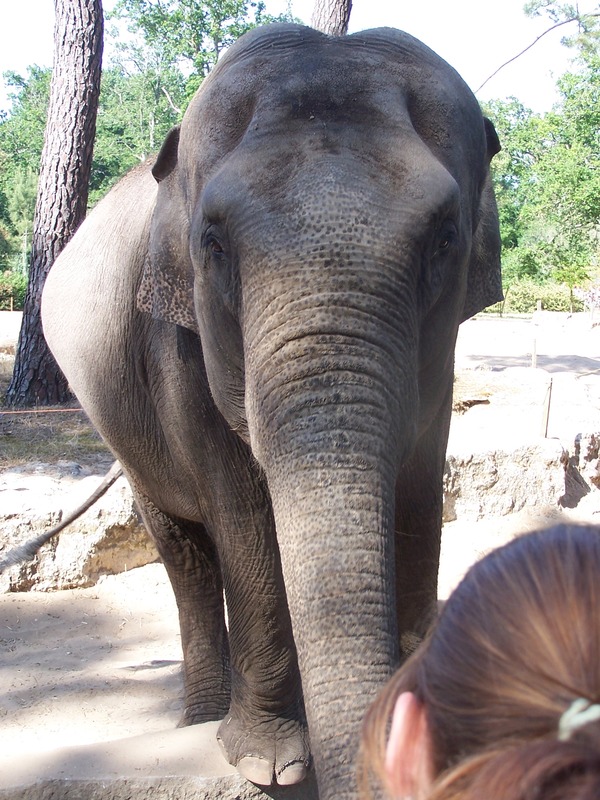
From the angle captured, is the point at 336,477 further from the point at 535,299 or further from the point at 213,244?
the point at 535,299

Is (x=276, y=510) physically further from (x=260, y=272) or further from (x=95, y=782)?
(x=95, y=782)

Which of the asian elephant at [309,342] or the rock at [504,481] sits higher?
the asian elephant at [309,342]

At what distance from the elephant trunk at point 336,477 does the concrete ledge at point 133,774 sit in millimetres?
1291

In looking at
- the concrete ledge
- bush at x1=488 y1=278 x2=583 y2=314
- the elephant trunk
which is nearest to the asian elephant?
the elephant trunk

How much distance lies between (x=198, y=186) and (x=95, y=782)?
2054 millimetres

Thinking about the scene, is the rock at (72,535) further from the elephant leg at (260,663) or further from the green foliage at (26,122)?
the green foliage at (26,122)

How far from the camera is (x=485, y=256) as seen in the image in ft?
12.1

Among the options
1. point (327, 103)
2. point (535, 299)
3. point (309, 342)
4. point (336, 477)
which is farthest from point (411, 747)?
point (535, 299)

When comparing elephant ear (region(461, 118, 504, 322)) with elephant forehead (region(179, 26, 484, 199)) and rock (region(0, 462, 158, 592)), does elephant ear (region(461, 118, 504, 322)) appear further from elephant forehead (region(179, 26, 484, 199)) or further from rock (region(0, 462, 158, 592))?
rock (region(0, 462, 158, 592))

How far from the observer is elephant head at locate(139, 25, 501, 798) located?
7.63ft

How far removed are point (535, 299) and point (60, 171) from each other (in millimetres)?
36783

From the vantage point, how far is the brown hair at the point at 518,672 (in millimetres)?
902

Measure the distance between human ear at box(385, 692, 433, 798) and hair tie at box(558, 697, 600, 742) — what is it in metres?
0.22

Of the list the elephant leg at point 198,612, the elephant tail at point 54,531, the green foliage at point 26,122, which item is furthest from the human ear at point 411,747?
the green foliage at point 26,122
